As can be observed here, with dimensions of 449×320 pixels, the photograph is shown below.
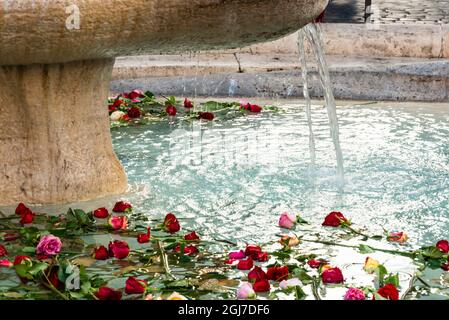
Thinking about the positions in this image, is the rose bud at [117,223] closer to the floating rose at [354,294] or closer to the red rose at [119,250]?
the red rose at [119,250]

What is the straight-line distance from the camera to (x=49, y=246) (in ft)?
10.0

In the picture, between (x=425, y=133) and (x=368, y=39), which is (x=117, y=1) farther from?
(x=368, y=39)

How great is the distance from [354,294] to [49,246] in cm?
91

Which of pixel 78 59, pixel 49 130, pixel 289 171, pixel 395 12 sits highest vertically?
pixel 78 59

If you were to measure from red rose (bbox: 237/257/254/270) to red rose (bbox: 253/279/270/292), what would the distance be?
18 centimetres

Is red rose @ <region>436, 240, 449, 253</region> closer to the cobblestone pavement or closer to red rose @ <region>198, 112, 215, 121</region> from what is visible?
red rose @ <region>198, 112, 215, 121</region>

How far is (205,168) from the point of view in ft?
14.1

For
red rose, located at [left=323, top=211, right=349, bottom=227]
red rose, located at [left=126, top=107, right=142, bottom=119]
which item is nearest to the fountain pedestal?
red rose, located at [left=323, top=211, right=349, bottom=227]

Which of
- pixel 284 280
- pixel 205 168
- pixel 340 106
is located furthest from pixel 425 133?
pixel 284 280

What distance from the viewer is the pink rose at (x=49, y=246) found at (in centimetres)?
305

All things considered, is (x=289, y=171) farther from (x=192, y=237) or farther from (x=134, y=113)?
(x=134, y=113)

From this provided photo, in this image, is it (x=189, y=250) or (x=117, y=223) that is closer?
(x=189, y=250)

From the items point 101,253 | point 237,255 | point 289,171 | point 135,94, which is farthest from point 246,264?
point 135,94

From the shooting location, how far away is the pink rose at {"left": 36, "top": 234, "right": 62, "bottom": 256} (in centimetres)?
305
